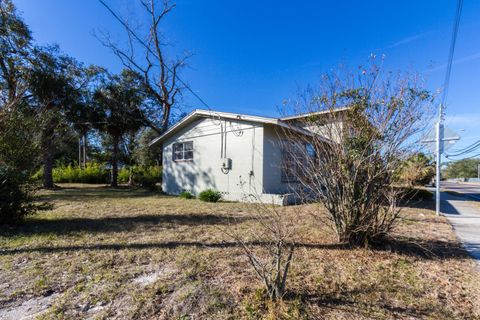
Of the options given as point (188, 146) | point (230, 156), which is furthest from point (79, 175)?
point (230, 156)

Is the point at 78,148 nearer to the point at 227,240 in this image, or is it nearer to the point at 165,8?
the point at 165,8

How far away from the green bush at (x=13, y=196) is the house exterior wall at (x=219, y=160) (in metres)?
5.62

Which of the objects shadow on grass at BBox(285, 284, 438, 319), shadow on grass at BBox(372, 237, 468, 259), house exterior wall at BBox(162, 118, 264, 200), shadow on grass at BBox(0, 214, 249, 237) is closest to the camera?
shadow on grass at BBox(285, 284, 438, 319)

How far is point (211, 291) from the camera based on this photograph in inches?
95.6

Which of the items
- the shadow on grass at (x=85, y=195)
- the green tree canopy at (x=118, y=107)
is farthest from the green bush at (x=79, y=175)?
the shadow on grass at (x=85, y=195)

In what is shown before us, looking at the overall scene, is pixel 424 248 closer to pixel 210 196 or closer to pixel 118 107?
pixel 210 196

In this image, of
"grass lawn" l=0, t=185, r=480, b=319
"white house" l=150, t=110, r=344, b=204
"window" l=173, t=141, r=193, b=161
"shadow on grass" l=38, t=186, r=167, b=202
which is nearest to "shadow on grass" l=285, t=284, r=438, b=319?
"grass lawn" l=0, t=185, r=480, b=319

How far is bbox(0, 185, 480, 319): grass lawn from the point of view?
213 cm

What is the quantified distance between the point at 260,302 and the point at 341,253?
193cm

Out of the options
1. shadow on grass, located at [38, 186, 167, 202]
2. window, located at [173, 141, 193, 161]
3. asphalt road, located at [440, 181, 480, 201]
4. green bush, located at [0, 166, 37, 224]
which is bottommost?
asphalt road, located at [440, 181, 480, 201]

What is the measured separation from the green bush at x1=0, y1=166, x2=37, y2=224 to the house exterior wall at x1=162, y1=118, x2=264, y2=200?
5.62 m

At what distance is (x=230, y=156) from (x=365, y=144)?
21.7ft

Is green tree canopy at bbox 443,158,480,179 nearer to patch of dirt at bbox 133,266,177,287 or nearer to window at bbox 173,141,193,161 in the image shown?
window at bbox 173,141,193,161

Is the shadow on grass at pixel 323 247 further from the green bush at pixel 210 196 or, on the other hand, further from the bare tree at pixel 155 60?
the bare tree at pixel 155 60
